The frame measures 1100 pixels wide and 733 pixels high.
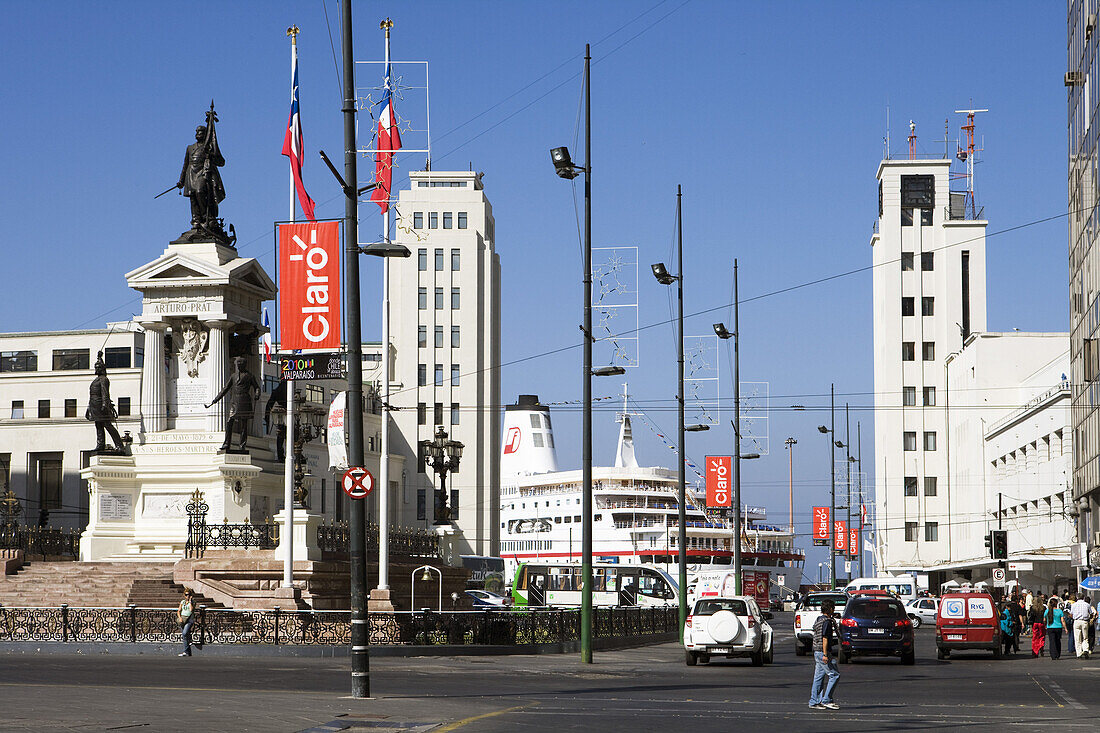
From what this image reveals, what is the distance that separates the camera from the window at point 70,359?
3713 inches

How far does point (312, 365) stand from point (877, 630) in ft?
49.0

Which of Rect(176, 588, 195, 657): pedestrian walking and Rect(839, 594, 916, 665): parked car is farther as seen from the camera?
Rect(839, 594, 916, 665): parked car

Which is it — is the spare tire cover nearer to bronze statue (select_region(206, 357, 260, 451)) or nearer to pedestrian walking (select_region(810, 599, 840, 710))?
pedestrian walking (select_region(810, 599, 840, 710))

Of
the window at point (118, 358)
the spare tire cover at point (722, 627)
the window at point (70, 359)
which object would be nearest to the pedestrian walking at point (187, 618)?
the spare tire cover at point (722, 627)

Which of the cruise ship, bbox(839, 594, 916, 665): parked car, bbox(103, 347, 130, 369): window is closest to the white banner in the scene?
bbox(839, 594, 916, 665): parked car

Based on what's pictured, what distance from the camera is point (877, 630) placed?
3350 centimetres

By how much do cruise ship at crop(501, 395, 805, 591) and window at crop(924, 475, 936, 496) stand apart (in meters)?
20.5

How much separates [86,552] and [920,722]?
2688 centimetres

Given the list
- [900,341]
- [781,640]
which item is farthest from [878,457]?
[781,640]

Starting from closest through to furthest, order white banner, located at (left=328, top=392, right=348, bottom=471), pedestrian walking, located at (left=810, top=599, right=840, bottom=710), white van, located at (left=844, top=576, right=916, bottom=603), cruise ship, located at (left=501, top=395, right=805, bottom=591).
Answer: pedestrian walking, located at (left=810, top=599, right=840, bottom=710), white banner, located at (left=328, top=392, right=348, bottom=471), white van, located at (left=844, top=576, right=916, bottom=603), cruise ship, located at (left=501, top=395, right=805, bottom=591)

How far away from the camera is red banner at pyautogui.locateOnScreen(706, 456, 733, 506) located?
5644 cm

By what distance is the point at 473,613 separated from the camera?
31.8 meters

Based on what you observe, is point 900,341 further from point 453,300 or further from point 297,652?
point 297,652

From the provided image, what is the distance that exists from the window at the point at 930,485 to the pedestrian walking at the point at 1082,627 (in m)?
64.6
